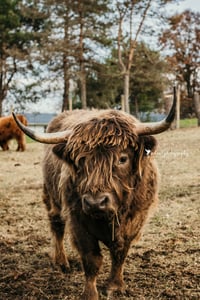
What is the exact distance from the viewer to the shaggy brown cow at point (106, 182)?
2.92 meters

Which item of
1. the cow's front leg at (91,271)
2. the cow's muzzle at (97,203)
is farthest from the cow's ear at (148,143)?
the cow's front leg at (91,271)

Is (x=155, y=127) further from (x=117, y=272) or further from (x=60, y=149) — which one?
(x=117, y=272)

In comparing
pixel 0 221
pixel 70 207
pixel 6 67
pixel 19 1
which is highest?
pixel 19 1

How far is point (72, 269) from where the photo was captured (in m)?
4.17

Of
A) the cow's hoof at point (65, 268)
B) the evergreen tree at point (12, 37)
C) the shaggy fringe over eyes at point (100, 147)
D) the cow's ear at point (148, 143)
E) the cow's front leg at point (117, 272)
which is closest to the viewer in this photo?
the shaggy fringe over eyes at point (100, 147)

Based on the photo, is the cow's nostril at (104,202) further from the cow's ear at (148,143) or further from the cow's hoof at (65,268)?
the cow's hoof at (65,268)

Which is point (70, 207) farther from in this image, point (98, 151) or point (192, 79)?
point (192, 79)

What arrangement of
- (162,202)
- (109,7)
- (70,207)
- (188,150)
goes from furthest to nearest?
(109,7), (188,150), (162,202), (70,207)

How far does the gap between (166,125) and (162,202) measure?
3.65 metres

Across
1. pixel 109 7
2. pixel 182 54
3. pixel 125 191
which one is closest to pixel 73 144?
pixel 125 191

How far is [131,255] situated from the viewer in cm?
442

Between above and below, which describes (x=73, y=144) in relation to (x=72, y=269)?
above

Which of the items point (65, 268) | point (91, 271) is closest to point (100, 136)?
point (91, 271)

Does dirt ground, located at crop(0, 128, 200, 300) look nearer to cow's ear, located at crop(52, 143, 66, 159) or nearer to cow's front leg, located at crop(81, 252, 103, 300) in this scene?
cow's front leg, located at crop(81, 252, 103, 300)
